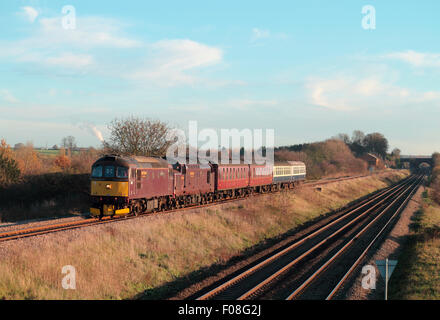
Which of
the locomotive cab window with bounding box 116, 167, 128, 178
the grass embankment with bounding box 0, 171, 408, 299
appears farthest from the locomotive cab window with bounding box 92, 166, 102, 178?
the grass embankment with bounding box 0, 171, 408, 299

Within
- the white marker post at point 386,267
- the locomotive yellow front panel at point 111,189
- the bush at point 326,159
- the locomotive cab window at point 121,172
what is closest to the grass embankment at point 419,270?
the white marker post at point 386,267

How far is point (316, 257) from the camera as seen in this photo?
19766mm

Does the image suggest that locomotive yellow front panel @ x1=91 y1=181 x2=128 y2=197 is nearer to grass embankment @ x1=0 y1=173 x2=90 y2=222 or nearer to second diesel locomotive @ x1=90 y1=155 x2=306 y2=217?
second diesel locomotive @ x1=90 y1=155 x2=306 y2=217

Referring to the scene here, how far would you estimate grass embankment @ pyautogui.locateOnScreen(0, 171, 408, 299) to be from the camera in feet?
40.7

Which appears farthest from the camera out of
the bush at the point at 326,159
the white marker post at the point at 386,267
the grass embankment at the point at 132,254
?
the bush at the point at 326,159

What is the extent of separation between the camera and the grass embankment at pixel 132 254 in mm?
12398

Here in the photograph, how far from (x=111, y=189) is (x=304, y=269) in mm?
11296

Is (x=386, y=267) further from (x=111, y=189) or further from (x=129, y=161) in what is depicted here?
(x=111, y=189)

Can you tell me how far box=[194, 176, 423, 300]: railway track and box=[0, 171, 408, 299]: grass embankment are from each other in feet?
7.51

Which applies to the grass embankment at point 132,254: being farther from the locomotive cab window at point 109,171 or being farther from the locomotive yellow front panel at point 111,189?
the locomotive cab window at point 109,171

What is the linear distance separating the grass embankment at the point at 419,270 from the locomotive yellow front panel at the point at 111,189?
14.1m

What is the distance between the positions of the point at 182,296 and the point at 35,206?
18.0 metres
